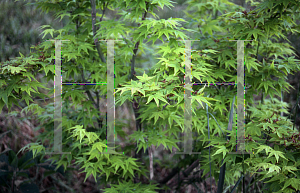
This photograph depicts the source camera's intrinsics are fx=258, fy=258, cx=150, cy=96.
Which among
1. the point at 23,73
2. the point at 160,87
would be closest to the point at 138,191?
the point at 160,87

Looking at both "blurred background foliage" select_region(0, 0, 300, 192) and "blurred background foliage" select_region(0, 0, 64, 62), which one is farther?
"blurred background foliage" select_region(0, 0, 64, 62)

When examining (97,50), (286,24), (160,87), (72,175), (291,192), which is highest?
(286,24)

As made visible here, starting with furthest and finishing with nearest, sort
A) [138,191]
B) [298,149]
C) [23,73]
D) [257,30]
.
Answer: [138,191] < [257,30] < [23,73] < [298,149]

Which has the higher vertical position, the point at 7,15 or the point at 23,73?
the point at 7,15

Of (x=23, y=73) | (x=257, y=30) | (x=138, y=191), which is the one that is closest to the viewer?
(x=23, y=73)

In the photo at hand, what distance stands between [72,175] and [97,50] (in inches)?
68.0

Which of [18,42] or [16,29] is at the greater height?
[16,29]

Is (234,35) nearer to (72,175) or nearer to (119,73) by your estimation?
(119,73)

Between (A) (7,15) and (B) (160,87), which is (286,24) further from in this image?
(A) (7,15)

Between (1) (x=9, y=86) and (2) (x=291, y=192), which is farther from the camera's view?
(1) (x=9, y=86)

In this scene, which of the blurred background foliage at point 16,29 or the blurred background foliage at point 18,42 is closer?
the blurred background foliage at point 18,42

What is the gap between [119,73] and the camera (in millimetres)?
1982

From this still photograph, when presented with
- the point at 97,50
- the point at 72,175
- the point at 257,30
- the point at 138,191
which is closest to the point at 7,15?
the point at 97,50

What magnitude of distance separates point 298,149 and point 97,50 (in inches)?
55.5
